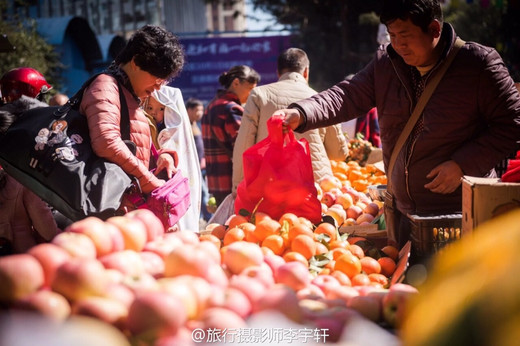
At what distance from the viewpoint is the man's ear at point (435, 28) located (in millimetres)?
2535

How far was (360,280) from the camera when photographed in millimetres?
2240

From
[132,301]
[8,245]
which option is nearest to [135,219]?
[132,301]

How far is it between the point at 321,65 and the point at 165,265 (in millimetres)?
19280

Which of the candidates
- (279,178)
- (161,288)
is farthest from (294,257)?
(161,288)

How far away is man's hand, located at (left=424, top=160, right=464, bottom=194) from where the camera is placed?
2.52 metres

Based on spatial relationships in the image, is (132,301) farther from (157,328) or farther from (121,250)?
(121,250)

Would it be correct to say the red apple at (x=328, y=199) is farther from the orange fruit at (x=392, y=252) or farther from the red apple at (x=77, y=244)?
the red apple at (x=77, y=244)

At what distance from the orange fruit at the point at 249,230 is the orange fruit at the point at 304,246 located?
19 centimetres

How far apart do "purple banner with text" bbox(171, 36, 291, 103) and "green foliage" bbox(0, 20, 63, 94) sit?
3.65 meters

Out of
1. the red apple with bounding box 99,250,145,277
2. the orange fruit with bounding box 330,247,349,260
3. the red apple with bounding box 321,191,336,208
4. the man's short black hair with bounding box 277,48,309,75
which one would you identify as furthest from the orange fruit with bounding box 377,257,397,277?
the man's short black hair with bounding box 277,48,309,75

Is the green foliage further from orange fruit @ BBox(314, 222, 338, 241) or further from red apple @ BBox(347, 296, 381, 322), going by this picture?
red apple @ BBox(347, 296, 381, 322)

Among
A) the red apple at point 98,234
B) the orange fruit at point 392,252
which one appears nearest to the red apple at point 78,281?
the red apple at point 98,234

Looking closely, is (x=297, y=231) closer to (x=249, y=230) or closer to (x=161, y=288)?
(x=249, y=230)

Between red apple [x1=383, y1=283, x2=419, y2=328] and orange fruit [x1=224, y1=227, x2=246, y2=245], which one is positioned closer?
red apple [x1=383, y1=283, x2=419, y2=328]
